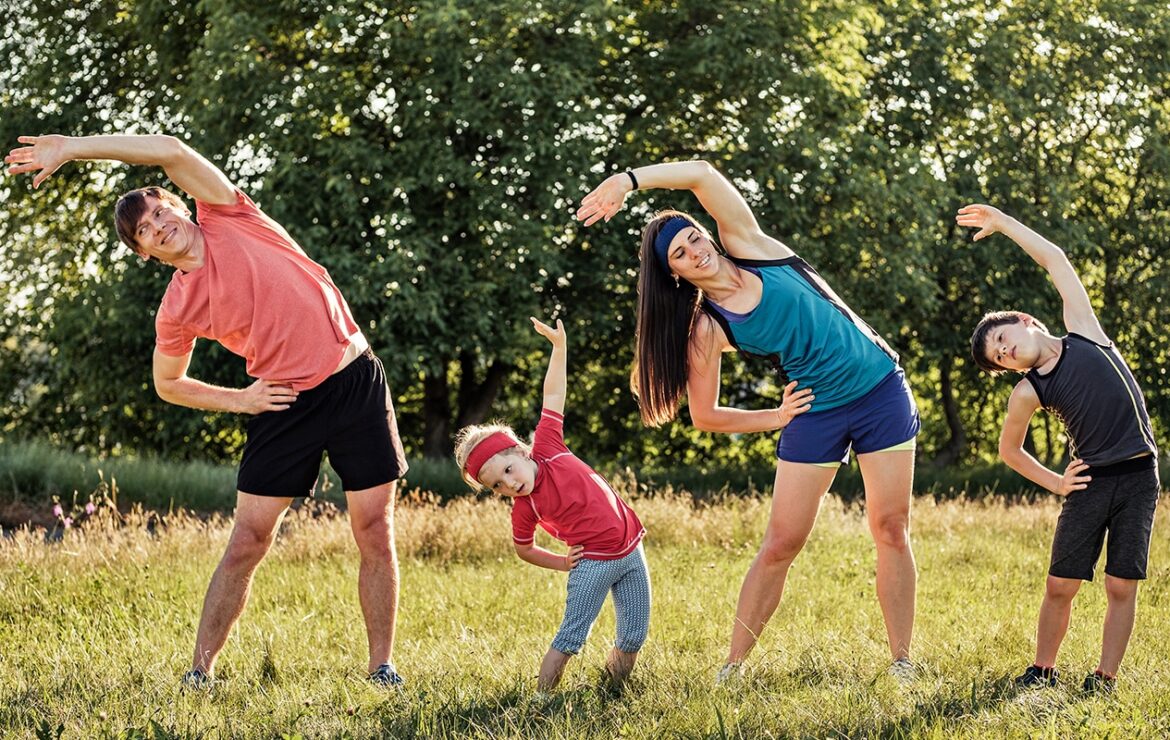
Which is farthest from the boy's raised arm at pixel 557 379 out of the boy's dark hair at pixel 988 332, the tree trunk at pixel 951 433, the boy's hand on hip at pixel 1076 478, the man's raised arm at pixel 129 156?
the tree trunk at pixel 951 433

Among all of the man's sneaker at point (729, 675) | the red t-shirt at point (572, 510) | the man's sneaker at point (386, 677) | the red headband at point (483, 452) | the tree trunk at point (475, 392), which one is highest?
the red headband at point (483, 452)

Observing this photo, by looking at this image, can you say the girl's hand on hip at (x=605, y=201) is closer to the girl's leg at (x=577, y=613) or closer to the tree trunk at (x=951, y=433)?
the girl's leg at (x=577, y=613)

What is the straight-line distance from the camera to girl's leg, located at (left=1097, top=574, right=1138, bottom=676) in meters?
4.45

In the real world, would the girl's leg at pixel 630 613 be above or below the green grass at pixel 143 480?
above

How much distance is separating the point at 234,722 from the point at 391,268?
10643 millimetres

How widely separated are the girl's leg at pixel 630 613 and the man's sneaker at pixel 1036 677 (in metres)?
1.40

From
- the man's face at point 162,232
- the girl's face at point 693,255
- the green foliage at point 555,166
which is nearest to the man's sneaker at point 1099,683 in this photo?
the girl's face at point 693,255

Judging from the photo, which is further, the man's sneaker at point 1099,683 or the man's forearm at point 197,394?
the man's forearm at point 197,394

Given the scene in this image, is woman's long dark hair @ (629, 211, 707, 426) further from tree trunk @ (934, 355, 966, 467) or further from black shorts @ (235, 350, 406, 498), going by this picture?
tree trunk @ (934, 355, 966, 467)

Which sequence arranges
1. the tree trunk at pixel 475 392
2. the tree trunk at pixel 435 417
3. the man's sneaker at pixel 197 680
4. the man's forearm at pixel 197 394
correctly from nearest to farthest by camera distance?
1. the man's sneaker at pixel 197 680
2. the man's forearm at pixel 197 394
3. the tree trunk at pixel 475 392
4. the tree trunk at pixel 435 417

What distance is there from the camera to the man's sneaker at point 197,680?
450cm

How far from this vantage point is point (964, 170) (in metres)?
19.7

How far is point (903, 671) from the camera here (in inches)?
177

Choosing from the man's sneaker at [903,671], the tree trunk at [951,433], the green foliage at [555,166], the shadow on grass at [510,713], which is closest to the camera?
the shadow on grass at [510,713]
